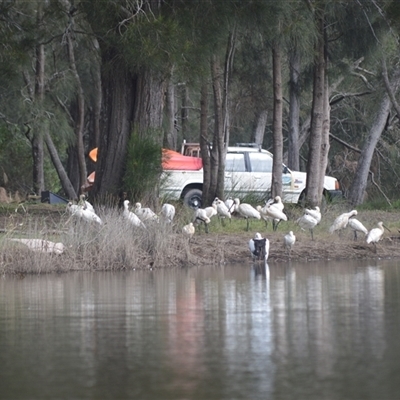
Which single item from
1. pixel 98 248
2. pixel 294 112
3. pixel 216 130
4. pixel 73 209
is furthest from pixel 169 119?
pixel 98 248

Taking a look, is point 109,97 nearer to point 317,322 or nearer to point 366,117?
point 317,322

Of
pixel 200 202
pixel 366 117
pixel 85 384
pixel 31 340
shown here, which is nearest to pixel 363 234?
pixel 200 202

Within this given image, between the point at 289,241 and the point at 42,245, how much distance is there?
180 inches

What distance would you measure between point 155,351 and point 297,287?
218 inches

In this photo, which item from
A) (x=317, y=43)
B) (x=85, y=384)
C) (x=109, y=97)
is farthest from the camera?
(x=317, y=43)

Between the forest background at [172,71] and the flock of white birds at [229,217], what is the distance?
4.90 ft

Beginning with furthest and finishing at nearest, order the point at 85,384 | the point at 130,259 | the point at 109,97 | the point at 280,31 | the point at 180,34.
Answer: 1. the point at 109,97
2. the point at 280,31
3. the point at 180,34
4. the point at 130,259
5. the point at 85,384

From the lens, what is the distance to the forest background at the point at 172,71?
21.4m

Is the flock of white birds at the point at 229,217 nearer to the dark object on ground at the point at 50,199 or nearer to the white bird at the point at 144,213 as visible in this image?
the white bird at the point at 144,213

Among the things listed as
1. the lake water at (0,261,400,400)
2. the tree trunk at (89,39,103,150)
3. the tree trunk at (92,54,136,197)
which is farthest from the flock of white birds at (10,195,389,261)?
the tree trunk at (89,39,103,150)

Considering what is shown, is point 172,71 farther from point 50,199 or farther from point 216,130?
point 50,199

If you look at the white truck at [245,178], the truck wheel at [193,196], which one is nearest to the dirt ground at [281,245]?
the white truck at [245,178]

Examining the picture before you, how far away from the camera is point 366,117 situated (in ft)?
143

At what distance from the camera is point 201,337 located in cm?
1134
